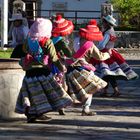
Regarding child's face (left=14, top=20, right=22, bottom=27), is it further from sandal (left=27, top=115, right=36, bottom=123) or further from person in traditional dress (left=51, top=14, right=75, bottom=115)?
sandal (left=27, top=115, right=36, bottom=123)

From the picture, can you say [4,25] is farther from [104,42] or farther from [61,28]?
[61,28]

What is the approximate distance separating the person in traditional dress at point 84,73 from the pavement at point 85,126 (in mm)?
370

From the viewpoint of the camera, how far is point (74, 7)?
4306 centimetres

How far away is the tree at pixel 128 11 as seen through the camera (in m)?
35.8

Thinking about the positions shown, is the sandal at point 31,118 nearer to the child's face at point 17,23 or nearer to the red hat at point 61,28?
the red hat at point 61,28

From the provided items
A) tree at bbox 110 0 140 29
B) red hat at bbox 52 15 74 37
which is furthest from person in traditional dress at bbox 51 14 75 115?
tree at bbox 110 0 140 29

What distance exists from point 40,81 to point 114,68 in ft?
14.0

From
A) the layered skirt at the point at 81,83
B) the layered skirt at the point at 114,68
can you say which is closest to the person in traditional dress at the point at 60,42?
the layered skirt at the point at 81,83

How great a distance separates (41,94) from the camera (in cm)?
1009

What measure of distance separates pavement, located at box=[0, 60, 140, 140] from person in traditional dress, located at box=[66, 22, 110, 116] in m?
0.37

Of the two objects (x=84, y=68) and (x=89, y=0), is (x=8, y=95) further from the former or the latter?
(x=89, y=0)

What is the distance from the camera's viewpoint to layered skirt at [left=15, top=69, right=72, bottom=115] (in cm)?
1009

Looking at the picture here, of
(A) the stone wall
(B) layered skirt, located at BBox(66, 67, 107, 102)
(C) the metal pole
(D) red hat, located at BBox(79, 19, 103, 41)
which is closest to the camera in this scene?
(A) the stone wall

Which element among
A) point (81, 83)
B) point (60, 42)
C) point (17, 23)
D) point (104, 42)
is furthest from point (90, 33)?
point (17, 23)
